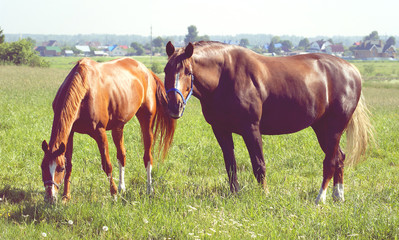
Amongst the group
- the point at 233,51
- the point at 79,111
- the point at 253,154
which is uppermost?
the point at 233,51

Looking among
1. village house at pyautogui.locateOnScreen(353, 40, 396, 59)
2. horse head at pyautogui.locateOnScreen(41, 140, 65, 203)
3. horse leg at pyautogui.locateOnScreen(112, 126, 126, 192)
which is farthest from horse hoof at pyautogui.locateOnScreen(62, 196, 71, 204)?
village house at pyautogui.locateOnScreen(353, 40, 396, 59)

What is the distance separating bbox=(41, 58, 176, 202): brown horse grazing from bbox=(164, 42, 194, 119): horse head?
1.17 m

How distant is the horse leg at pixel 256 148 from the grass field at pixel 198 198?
16 cm

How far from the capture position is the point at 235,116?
4.59 meters

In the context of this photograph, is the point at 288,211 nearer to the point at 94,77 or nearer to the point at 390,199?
the point at 390,199

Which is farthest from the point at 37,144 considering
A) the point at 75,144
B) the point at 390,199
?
the point at 390,199

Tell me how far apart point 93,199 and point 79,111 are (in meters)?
1.10

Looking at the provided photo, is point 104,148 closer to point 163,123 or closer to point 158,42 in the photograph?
point 163,123

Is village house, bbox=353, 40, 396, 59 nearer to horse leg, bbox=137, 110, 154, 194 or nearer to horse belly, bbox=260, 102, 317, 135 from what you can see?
horse leg, bbox=137, 110, 154, 194

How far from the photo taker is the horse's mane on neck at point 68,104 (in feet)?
14.1

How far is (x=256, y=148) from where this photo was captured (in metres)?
4.68

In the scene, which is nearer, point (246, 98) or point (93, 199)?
point (246, 98)

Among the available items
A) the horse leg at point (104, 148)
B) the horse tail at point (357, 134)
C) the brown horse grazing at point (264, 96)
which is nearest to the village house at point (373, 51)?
the horse tail at point (357, 134)

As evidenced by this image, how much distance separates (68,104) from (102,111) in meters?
0.59
